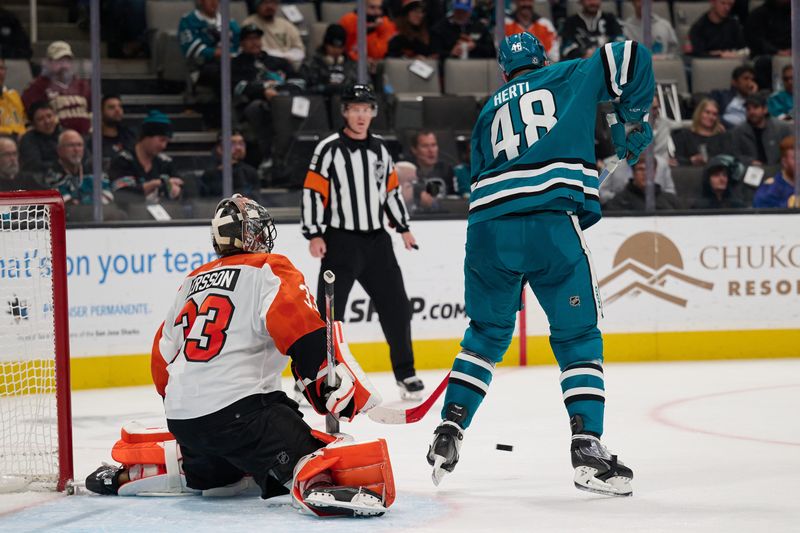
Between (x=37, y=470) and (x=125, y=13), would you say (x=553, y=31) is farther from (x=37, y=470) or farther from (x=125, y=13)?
(x=37, y=470)

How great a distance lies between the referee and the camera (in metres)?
5.82

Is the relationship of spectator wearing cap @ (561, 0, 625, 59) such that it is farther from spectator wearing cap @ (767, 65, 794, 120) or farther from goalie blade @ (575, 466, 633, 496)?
goalie blade @ (575, 466, 633, 496)

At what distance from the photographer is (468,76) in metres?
7.80

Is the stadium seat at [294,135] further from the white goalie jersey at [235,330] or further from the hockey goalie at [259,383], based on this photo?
the white goalie jersey at [235,330]

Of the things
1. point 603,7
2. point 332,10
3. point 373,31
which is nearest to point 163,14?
point 332,10

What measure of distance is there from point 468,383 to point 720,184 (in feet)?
13.2

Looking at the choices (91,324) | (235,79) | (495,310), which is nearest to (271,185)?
(235,79)

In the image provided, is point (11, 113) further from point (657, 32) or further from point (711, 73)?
point (711, 73)

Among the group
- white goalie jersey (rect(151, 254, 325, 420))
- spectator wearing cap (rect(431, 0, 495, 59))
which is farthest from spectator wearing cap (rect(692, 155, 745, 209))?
white goalie jersey (rect(151, 254, 325, 420))

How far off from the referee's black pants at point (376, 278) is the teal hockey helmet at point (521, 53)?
1.91m

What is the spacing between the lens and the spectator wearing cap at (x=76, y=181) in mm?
6504

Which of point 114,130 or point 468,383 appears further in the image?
point 114,130

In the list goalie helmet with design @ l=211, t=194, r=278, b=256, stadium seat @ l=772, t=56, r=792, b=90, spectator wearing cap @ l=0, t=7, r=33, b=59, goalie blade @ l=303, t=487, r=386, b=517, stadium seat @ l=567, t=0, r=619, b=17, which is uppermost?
stadium seat @ l=567, t=0, r=619, b=17

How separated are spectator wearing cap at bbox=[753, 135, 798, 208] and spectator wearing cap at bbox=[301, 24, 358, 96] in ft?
7.94
